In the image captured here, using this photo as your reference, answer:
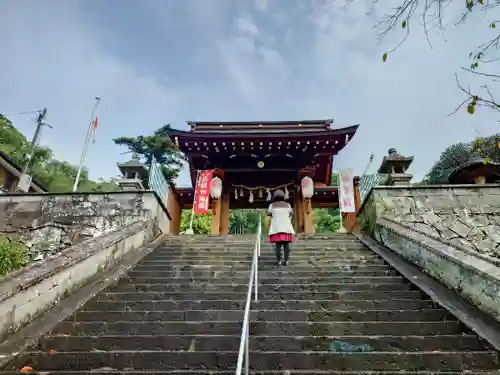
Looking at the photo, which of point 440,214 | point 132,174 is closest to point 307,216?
point 440,214

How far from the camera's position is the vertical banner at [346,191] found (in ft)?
40.2

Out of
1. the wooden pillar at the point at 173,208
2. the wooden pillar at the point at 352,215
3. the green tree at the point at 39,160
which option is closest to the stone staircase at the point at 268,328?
the wooden pillar at the point at 173,208

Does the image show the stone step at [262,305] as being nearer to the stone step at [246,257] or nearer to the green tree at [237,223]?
the stone step at [246,257]

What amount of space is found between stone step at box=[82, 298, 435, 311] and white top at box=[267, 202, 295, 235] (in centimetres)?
181

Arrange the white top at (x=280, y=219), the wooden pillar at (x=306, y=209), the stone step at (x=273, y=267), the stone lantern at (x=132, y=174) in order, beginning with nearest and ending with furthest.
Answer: the stone step at (x=273, y=267), the white top at (x=280, y=219), the stone lantern at (x=132, y=174), the wooden pillar at (x=306, y=209)

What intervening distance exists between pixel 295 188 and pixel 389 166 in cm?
394

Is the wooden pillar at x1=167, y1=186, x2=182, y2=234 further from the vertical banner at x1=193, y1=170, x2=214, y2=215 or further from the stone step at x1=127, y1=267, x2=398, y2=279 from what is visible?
the stone step at x1=127, y1=267, x2=398, y2=279

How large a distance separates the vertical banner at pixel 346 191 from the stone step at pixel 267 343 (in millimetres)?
8624

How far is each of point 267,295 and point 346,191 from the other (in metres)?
8.17

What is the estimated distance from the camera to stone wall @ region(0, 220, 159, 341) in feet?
12.8

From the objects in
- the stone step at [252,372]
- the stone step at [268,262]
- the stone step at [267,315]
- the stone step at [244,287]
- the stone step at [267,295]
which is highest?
the stone step at [268,262]

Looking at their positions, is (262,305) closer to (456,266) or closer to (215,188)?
(456,266)

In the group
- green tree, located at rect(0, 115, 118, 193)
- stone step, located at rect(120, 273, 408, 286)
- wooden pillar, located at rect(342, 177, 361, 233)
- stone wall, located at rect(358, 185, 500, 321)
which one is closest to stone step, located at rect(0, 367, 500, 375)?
stone step, located at rect(120, 273, 408, 286)

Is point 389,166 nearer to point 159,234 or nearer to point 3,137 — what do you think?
point 159,234
